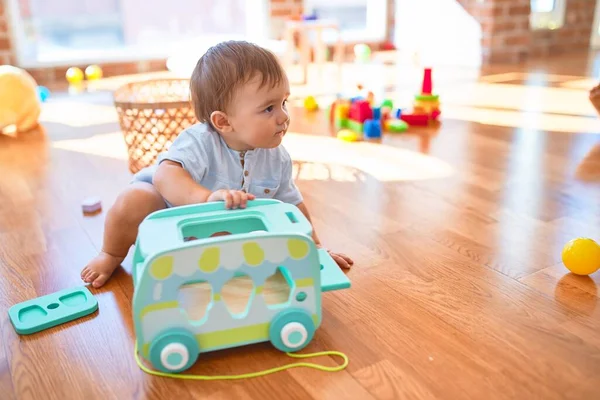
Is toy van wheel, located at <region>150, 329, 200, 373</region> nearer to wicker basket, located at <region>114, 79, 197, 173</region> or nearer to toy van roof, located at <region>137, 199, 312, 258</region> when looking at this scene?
toy van roof, located at <region>137, 199, 312, 258</region>

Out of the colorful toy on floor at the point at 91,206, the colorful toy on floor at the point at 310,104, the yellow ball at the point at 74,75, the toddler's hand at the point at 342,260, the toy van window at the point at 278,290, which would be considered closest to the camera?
the toy van window at the point at 278,290

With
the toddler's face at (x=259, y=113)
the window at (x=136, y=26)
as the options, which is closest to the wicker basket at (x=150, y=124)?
the toddler's face at (x=259, y=113)

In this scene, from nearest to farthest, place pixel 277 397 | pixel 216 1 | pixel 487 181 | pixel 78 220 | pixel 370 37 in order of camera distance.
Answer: pixel 277 397 < pixel 78 220 < pixel 487 181 < pixel 216 1 < pixel 370 37

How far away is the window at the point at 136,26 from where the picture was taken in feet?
10.3

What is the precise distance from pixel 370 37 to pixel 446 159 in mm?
2306

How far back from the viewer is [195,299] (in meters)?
0.83

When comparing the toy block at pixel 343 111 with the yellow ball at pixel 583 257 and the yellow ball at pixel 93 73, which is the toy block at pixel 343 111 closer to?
the yellow ball at pixel 583 257

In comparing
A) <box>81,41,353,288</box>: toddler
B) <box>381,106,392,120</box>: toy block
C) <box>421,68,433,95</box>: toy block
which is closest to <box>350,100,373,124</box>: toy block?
<box>381,106,392,120</box>: toy block

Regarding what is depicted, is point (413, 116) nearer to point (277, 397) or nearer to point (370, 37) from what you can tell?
point (277, 397)

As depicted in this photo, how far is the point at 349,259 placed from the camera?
108 centimetres

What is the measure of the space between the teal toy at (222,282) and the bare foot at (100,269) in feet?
0.69

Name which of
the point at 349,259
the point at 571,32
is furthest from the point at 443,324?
the point at 571,32

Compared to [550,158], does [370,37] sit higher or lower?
higher

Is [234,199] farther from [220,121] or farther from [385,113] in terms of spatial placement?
[385,113]
